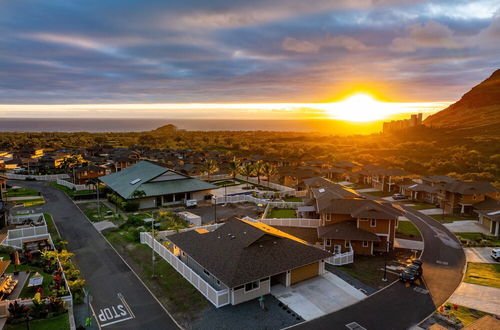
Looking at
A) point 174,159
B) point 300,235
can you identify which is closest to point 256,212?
point 300,235

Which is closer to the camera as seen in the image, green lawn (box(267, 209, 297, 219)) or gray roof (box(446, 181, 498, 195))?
green lawn (box(267, 209, 297, 219))

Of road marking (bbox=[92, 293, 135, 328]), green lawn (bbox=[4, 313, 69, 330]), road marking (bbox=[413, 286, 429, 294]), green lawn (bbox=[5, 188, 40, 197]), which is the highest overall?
green lawn (bbox=[5, 188, 40, 197])

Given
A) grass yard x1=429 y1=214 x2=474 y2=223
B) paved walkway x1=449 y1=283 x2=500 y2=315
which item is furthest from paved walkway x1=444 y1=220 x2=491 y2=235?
paved walkway x1=449 y1=283 x2=500 y2=315

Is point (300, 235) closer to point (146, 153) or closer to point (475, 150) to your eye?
point (146, 153)

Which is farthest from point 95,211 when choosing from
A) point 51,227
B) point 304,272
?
point 304,272

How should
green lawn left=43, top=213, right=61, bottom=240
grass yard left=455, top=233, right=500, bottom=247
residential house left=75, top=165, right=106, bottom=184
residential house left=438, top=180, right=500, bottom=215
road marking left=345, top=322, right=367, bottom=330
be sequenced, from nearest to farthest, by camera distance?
road marking left=345, top=322, right=367, bottom=330
grass yard left=455, top=233, right=500, bottom=247
green lawn left=43, top=213, right=61, bottom=240
residential house left=438, top=180, right=500, bottom=215
residential house left=75, top=165, right=106, bottom=184

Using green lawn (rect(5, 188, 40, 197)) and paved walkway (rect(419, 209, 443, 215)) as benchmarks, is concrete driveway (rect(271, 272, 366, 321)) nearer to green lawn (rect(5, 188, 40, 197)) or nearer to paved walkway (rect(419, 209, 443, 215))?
paved walkway (rect(419, 209, 443, 215))

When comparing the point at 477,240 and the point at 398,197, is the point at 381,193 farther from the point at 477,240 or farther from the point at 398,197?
the point at 477,240

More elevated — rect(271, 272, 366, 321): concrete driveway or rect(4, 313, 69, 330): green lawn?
rect(4, 313, 69, 330): green lawn
